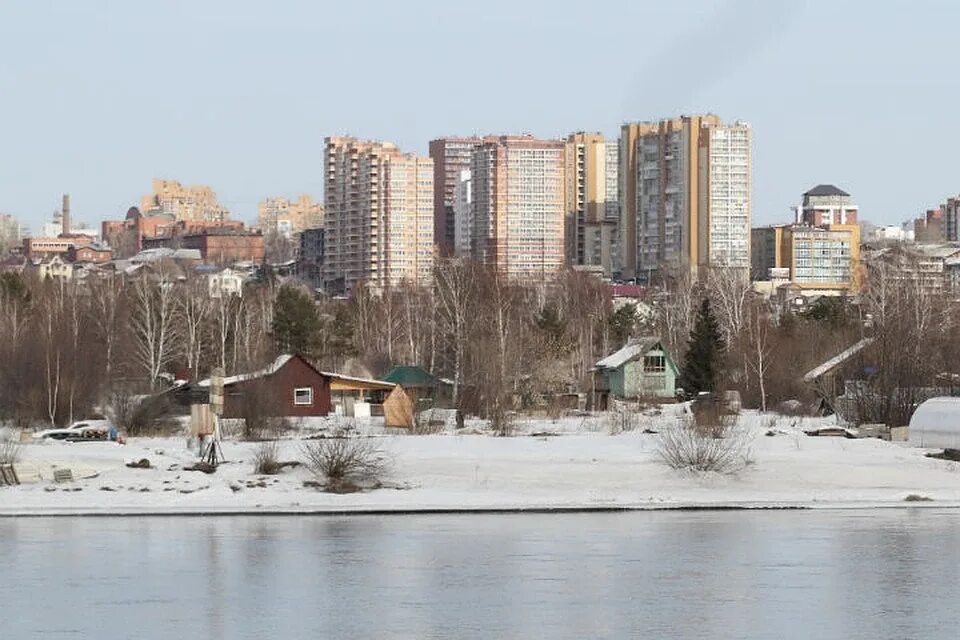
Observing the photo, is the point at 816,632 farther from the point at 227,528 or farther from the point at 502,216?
the point at 502,216

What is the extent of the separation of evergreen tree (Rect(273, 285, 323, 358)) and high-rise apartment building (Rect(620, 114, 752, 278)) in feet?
288

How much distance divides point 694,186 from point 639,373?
10224 centimetres

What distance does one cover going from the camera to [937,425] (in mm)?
43844

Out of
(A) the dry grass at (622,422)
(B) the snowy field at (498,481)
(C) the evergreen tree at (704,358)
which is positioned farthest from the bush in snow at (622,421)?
(C) the evergreen tree at (704,358)

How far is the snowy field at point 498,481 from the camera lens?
3438 cm

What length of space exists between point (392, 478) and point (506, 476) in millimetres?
2336

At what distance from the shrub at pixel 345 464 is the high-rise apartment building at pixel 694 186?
136107 millimetres

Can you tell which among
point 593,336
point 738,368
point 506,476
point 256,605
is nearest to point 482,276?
point 593,336

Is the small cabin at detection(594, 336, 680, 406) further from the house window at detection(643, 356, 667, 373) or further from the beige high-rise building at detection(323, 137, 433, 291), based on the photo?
the beige high-rise building at detection(323, 137, 433, 291)

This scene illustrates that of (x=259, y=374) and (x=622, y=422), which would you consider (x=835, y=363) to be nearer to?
(x=622, y=422)

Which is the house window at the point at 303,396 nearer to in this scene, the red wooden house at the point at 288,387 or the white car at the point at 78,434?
the red wooden house at the point at 288,387

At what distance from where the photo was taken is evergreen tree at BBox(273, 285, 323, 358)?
8588 cm

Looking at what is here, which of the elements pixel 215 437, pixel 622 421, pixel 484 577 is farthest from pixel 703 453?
pixel 622 421

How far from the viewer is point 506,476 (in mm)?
37219
